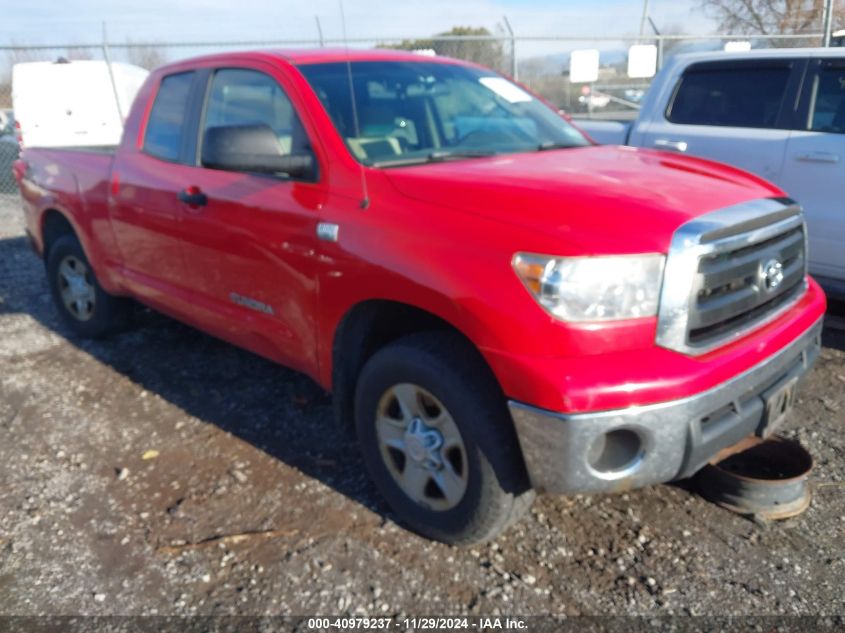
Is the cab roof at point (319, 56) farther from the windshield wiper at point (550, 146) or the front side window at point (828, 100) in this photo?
the front side window at point (828, 100)

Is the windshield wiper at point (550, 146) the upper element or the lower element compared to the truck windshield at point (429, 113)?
lower

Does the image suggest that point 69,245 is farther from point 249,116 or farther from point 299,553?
point 299,553

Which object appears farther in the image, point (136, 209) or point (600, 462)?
point (136, 209)

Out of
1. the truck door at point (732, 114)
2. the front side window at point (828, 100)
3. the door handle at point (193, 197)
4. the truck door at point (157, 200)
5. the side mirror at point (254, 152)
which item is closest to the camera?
the side mirror at point (254, 152)

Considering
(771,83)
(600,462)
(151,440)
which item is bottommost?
(151,440)

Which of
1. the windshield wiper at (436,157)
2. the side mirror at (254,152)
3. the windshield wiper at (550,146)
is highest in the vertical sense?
the side mirror at (254,152)

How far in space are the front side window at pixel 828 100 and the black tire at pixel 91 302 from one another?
15.6 ft

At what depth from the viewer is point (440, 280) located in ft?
8.57

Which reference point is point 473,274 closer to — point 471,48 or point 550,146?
point 550,146

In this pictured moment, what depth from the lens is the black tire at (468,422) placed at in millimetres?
2617

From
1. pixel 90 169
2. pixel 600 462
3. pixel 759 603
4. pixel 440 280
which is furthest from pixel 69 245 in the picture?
pixel 759 603

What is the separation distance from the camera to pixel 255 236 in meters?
3.44

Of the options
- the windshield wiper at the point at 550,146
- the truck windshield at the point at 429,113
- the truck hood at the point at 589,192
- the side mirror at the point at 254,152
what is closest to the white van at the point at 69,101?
the truck windshield at the point at 429,113

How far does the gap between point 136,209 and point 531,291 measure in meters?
2.76
